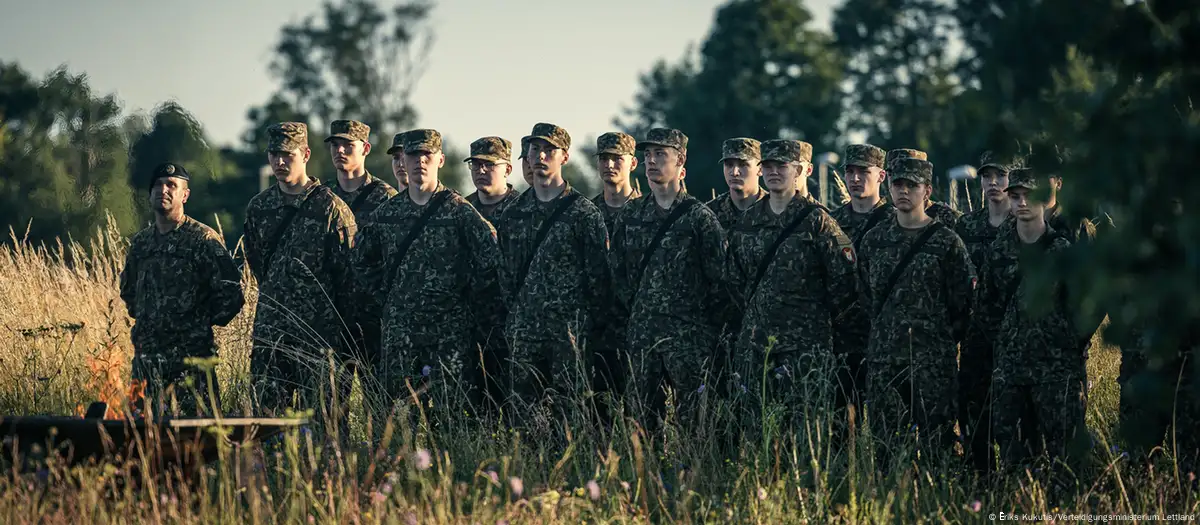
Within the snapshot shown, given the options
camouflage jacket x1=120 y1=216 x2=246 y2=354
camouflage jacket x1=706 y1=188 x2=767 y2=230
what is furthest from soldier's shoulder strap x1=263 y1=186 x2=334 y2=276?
camouflage jacket x1=706 y1=188 x2=767 y2=230

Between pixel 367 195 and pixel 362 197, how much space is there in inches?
1.6

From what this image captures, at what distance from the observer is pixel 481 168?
9.46 meters

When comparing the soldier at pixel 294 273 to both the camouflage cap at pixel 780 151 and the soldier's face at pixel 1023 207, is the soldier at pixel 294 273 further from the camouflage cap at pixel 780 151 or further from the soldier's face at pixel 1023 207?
the soldier's face at pixel 1023 207

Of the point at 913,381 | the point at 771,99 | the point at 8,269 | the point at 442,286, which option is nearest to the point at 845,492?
the point at 913,381

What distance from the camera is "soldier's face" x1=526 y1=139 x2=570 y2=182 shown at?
8914 millimetres

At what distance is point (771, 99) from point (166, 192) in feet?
119

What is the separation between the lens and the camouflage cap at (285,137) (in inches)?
367

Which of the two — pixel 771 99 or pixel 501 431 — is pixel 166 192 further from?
pixel 771 99

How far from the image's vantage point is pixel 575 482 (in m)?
6.92

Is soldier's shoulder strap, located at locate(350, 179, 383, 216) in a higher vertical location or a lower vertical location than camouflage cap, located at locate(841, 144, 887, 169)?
lower

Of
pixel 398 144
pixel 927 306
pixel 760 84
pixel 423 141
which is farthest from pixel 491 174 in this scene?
pixel 760 84

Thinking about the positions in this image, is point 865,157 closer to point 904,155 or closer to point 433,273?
point 904,155

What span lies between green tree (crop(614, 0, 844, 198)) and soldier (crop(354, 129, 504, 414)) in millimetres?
32234

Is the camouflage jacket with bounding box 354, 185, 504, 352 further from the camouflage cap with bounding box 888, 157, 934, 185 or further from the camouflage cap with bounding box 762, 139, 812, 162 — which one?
the camouflage cap with bounding box 888, 157, 934, 185
